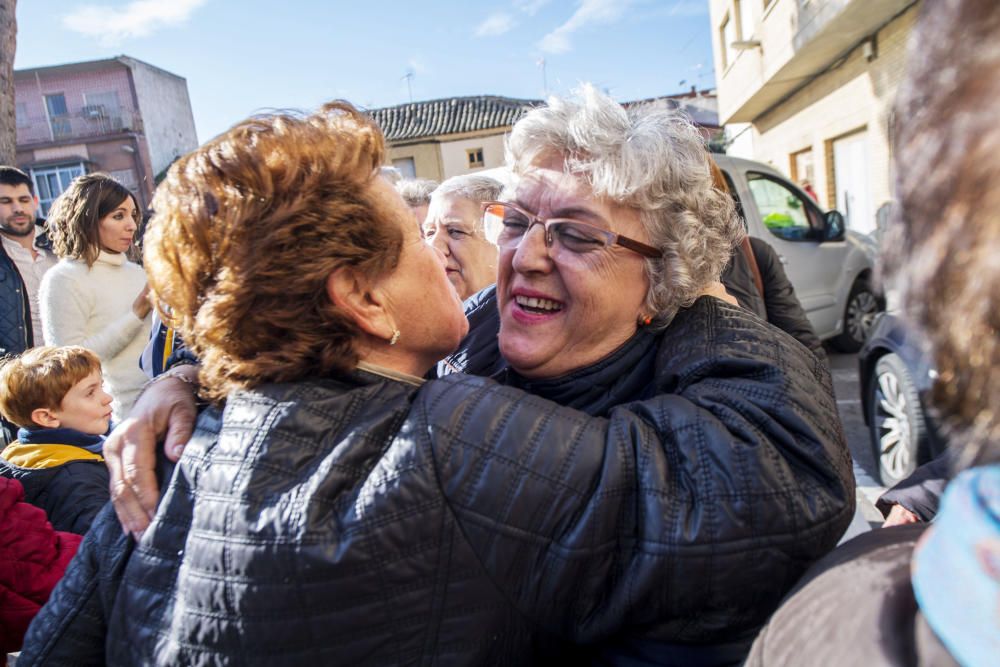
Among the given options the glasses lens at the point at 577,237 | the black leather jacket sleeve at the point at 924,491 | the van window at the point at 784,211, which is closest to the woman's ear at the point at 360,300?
the glasses lens at the point at 577,237

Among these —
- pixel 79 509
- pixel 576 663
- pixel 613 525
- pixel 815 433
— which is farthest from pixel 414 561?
pixel 79 509

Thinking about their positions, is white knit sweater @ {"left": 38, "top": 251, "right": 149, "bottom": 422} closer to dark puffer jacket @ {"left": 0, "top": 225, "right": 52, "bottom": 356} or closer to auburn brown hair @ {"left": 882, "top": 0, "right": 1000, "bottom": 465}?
dark puffer jacket @ {"left": 0, "top": 225, "right": 52, "bottom": 356}

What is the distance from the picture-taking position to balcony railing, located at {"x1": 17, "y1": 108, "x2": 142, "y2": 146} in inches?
1358

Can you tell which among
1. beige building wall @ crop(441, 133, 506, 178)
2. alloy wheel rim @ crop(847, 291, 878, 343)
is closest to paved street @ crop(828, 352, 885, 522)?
alloy wheel rim @ crop(847, 291, 878, 343)

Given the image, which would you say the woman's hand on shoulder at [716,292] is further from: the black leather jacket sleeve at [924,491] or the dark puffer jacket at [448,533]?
the black leather jacket sleeve at [924,491]

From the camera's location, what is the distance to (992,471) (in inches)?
21.0

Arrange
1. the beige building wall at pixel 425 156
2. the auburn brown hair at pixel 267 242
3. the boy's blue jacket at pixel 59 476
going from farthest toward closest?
the beige building wall at pixel 425 156 < the boy's blue jacket at pixel 59 476 < the auburn brown hair at pixel 267 242

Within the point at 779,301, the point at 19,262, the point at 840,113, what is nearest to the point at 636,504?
the point at 779,301

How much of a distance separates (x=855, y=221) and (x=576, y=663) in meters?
15.1

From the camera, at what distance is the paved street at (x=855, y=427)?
3.97 meters

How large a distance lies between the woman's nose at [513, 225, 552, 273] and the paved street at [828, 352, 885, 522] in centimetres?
205

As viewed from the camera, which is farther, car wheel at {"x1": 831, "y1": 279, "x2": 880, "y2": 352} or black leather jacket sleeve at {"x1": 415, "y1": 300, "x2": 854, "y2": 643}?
car wheel at {"x1": 831, "y1": 279, "x2": 880, "y2": 352}

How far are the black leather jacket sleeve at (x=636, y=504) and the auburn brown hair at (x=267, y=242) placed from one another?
0.84 ft

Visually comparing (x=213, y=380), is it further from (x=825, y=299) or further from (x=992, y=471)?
(x=825, y=299)
